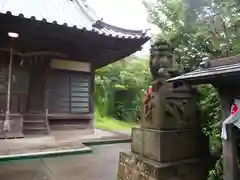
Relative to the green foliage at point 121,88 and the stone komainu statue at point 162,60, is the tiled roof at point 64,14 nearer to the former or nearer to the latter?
the stone komainu statue at point 162,60

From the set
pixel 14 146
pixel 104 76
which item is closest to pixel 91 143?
pixel 14 146

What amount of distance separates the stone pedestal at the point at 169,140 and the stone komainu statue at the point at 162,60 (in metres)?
0.23

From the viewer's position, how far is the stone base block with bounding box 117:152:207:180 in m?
2.96

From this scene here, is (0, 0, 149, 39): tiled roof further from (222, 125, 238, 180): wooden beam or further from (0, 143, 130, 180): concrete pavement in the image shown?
(222, 125, 238, 180): wooden beam

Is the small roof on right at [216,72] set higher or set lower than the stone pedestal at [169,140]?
higher

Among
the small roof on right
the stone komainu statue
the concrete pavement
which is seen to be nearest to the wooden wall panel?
the concrete pavement

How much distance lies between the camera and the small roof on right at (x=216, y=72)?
2.04m

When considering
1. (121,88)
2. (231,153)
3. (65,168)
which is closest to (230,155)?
(231,153)

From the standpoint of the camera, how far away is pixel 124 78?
16.2 meters

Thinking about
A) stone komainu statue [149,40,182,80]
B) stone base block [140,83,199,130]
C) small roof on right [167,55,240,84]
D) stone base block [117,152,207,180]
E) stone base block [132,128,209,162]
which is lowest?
stone base block [117,152,207,180]

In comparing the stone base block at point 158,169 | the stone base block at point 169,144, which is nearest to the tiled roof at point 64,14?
the stone base block at point 169,144

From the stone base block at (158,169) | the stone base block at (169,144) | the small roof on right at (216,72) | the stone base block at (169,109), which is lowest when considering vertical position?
the stone base block at (158,169)

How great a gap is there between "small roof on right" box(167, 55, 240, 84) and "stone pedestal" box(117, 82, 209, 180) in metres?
0.64

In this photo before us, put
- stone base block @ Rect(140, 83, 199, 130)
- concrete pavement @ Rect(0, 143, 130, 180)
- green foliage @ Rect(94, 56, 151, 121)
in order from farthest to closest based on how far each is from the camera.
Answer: green foliage @ Rect(94, 56, 151, 121) → concrete pavement @ Rect(0, 143, 130, 180) → stone base block @ Rect(140, 83, 199, 130)
